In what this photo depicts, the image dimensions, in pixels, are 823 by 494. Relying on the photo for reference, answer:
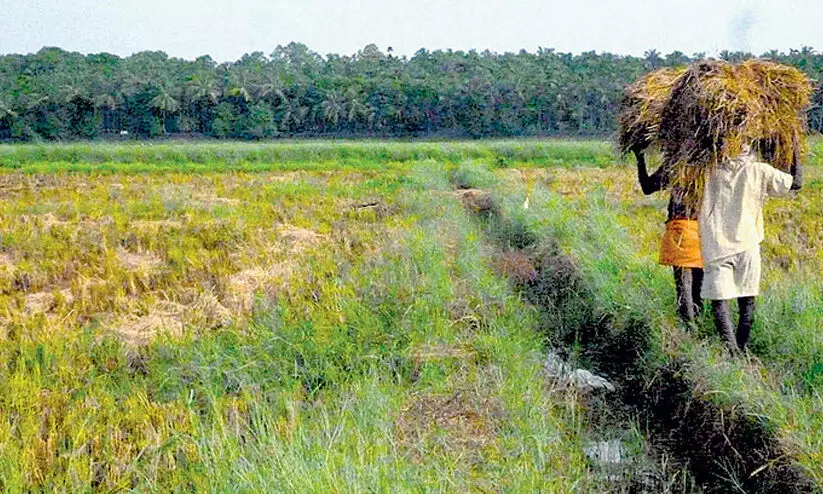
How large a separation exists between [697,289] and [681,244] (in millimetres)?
426

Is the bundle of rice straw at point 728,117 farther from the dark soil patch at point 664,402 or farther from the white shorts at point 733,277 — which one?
the dark soil patch at point 664,402

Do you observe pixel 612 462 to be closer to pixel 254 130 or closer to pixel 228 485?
pixel 228 485

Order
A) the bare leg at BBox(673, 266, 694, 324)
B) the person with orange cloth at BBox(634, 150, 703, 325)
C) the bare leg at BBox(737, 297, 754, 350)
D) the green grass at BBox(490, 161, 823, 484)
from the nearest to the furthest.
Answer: the green grass at BBox(490, 161, 823, 484)
the bare leg at BBox(737, 297, 754, 350)
the person with orange cloth at BBox(634, 150, 703, 325)
the bare leg at BBox(673, 266, 694, 324)

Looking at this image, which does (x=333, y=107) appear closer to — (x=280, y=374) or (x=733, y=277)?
(x=280, y=374)

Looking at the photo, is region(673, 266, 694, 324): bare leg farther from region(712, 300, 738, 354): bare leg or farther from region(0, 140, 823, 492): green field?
region(712, 300, 738, 354): bare leg

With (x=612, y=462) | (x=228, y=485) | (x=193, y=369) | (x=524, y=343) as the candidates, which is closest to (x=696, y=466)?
(x=612, y=462)

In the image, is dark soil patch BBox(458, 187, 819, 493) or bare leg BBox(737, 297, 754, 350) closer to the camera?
dark soil patch BBox(458, 187, 819, 493)

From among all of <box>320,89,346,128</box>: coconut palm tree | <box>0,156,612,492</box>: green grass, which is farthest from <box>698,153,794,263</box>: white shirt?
<box>320,89,346,128</box>: coconut palm tree

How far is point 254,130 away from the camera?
166 feet

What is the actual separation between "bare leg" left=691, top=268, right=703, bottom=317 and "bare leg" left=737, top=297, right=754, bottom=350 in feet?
1.62

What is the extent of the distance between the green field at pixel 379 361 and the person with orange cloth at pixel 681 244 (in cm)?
17

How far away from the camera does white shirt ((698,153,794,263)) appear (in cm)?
375

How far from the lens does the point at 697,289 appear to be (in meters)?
4.42

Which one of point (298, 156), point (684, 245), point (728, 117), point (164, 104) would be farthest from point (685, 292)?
point (164, 104)
